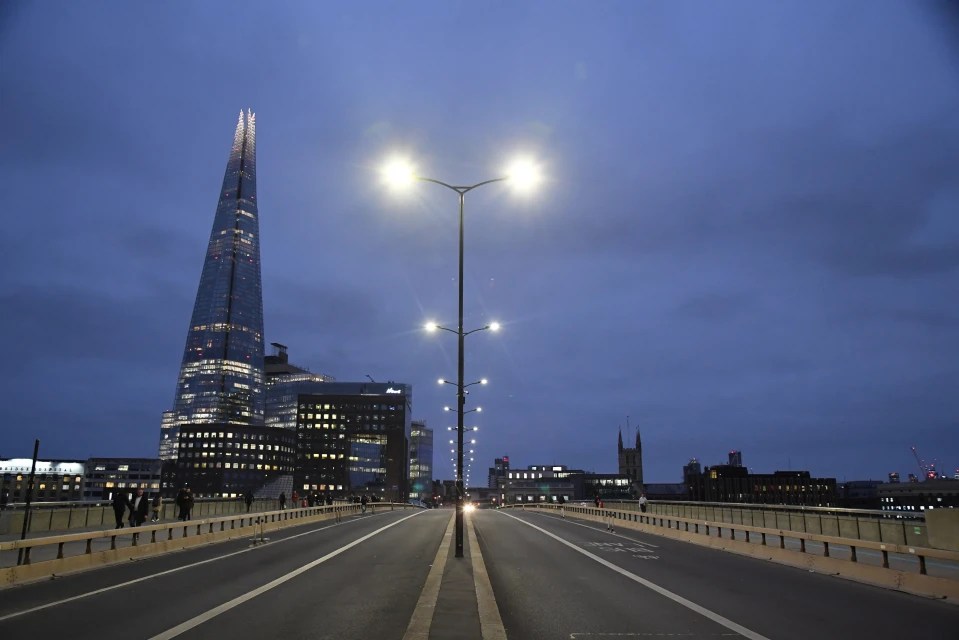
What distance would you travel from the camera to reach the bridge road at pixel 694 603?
10320 mm

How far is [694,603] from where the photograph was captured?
42.2 feet

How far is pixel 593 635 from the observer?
9.91 meters

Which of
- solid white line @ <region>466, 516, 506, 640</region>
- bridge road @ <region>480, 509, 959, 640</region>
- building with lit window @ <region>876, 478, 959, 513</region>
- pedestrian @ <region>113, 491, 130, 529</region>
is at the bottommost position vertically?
building with lit window @ <region>876, 478, 959, 513</region>

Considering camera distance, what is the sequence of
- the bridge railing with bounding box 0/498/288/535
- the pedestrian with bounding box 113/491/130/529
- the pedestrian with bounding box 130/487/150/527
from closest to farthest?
the bridge railing with bounding box 0/498/288/535, the pedestrian with bounding box 130/487/150/527, the pedestrian with bounding box 113/491/130/529

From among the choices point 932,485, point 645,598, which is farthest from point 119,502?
point 932,485

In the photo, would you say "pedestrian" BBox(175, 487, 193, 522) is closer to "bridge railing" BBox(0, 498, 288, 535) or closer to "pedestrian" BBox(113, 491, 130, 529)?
"bridge railing" BBox(0, 498, 288, 535)

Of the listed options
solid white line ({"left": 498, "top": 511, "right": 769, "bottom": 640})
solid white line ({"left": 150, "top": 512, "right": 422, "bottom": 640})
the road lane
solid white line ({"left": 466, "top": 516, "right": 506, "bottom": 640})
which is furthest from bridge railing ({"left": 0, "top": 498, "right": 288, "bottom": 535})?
solid white line ({"left": 498, "top": 511, "right": 769, "bottom": 640})

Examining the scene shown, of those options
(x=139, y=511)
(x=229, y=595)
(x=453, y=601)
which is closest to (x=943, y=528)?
(x=453, y=601)

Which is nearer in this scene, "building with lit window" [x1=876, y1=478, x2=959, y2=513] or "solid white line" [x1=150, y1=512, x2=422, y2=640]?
"solid white line" [x1=150, y1=512, x2=422, y2=640]

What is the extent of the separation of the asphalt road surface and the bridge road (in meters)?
0.03

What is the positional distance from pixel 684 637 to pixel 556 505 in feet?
237

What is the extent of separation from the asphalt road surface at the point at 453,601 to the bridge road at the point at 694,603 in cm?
3

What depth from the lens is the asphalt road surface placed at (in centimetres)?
1019

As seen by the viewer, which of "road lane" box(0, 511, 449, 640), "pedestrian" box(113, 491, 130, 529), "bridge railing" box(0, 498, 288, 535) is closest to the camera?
"road lane" box(0, 511, 449, 640)
